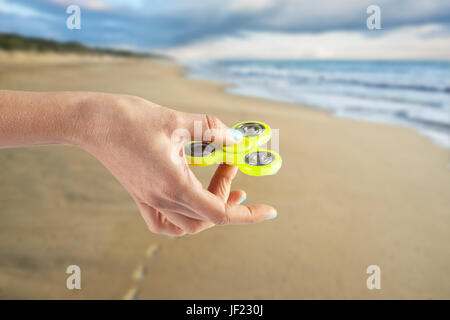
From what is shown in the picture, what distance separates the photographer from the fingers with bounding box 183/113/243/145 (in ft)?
3.04

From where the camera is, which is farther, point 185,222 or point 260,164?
point 260,164

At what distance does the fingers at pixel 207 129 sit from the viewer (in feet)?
3.04

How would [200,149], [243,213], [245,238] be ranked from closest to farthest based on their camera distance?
[243,213]
[200,149]
[245,238]

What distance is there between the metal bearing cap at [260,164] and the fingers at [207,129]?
0.50ft

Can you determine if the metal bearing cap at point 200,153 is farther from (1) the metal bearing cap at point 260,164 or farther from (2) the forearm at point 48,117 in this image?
(2) the forearm at point 48,117

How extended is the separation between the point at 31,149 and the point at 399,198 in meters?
3.59

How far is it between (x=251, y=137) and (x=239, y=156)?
131mm

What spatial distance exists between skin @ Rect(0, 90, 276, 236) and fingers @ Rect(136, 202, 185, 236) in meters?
0.16

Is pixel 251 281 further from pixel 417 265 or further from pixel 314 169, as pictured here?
pixel 314 169

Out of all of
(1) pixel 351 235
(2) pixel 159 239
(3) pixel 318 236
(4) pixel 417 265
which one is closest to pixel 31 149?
(2) pixel 159 239

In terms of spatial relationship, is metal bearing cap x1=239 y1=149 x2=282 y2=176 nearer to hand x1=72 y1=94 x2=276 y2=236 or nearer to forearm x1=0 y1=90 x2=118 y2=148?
hand x1=72 y1=94 x2=276 y2=236

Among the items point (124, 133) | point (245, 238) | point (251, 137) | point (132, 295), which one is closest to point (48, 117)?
A: point (124, 133)

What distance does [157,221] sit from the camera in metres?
1.13

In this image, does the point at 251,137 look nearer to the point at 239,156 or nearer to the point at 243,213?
the point at 239,156
